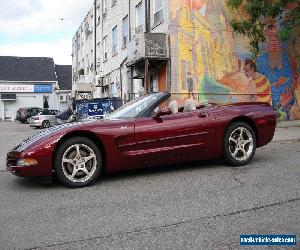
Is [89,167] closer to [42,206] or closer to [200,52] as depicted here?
[42,206]

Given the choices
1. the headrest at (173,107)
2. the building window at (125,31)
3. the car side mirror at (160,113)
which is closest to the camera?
the car side mirror at (160,113)

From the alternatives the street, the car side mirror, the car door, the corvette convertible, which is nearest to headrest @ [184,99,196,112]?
the corvette convertible

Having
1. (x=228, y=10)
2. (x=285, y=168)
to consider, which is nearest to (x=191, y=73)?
(x=228, y=10)

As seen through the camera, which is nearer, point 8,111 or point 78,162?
point 78,162

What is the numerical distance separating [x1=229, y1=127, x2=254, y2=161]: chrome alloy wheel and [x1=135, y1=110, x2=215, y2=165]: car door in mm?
499

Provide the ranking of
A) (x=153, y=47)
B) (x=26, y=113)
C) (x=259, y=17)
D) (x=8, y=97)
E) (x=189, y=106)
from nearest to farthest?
1. (x=189, y=106)
2. (x=153, y=47)
3. (x=259, y=17)
4. (x=26, y=113)
5. (x=8, y=97)

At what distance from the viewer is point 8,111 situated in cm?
4891

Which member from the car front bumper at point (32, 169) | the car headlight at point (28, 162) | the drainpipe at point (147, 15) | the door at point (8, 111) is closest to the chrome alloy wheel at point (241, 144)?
the car front bumper at point (32, 169)

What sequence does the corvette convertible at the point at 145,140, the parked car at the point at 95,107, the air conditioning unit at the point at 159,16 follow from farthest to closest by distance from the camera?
the parked car at the point at 95,107
the air conditioning unit at the point at 159,16
the corvette convertible at the point at 145,140

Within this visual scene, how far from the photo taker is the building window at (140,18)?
20002 millimetres

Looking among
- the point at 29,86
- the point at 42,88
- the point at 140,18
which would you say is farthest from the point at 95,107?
the point at 42,88

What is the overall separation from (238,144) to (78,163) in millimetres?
2759

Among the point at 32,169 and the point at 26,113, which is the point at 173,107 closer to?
the point at 32,169

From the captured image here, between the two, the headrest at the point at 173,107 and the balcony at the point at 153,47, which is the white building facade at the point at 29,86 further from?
the headrest at the point at 173,107
